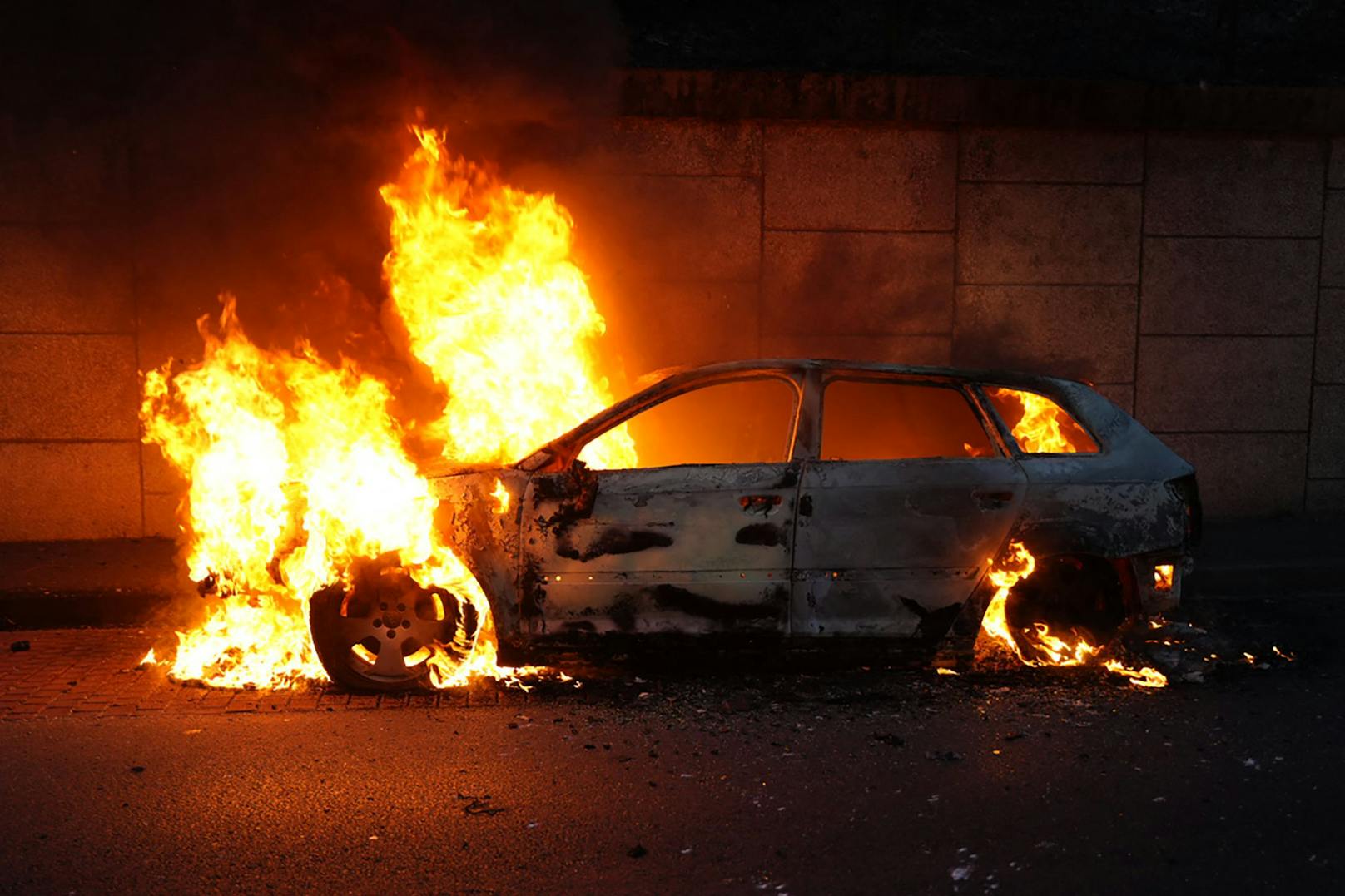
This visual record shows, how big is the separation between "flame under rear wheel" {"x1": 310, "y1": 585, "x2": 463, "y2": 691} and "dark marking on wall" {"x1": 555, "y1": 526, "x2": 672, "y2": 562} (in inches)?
25.5

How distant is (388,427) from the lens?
20.1 feet

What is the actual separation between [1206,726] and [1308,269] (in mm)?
6294

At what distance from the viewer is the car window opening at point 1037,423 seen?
5480 millimetres

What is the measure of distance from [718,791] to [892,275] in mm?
5894

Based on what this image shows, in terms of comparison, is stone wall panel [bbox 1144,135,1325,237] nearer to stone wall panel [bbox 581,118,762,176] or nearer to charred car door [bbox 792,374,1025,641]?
stone wall panel [bbox 581,118,762,176]

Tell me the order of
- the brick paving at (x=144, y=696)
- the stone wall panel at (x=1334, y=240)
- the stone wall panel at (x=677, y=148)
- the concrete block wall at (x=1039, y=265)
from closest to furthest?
the brick paving at (x=144, y=696) → the stone wall panel at (x=677, y=148) → the concrete block wall at (x=1039, y=265) → the stone wall panel at (x=1334, y=240)

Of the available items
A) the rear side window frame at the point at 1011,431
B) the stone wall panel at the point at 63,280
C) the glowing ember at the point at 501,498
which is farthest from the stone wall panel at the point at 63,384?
the rear side window frame at the point at 1011,431

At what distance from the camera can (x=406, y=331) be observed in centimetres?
767

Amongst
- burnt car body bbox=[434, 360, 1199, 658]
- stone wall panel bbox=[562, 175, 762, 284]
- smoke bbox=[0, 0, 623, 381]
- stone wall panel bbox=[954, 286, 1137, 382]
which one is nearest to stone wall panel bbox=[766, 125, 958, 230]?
stone wall panel bbox=[562, 175, 762, 284]

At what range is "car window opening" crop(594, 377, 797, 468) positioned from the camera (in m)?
5.33

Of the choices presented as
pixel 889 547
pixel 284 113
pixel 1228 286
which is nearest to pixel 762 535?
pixel 889 547

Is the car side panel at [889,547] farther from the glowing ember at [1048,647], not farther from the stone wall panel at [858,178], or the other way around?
the stone wall panel at [858,178]

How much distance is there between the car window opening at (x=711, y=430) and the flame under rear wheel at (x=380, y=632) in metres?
1.31

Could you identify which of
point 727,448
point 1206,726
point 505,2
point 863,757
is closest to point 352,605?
point 727,448
